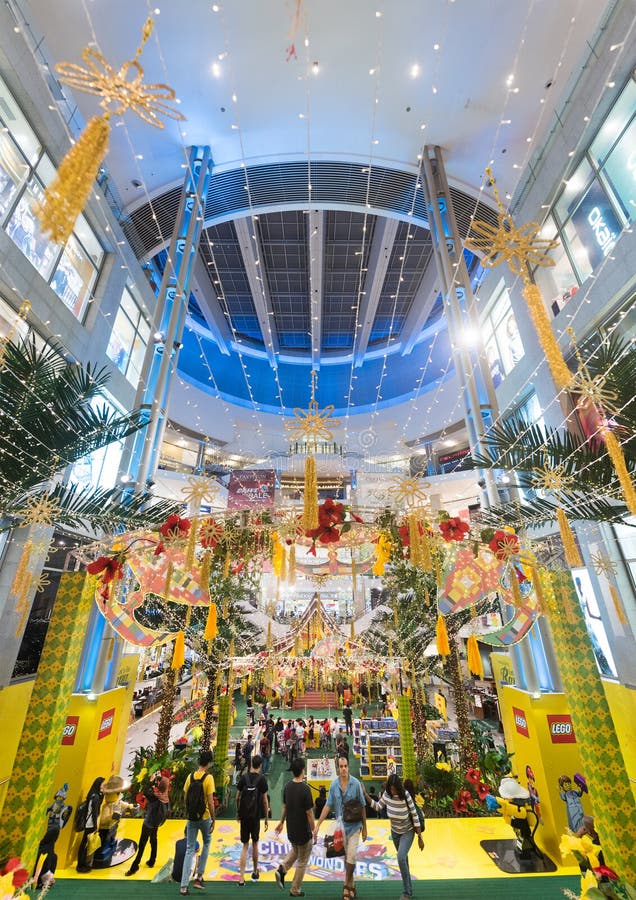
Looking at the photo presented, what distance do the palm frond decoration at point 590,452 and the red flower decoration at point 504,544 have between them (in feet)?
1.28

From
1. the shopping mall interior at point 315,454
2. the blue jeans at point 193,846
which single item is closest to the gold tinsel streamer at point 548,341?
the shopping mall interior at point 315,454

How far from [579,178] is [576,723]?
8.06 metres

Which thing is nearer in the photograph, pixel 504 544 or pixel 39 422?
pixel 39 422

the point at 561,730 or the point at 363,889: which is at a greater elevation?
the point at 561,730

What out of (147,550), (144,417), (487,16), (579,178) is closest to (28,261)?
(144,417)

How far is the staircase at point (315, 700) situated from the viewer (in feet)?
57.5

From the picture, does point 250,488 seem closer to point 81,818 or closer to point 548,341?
point 81,818

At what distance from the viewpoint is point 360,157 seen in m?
11.2

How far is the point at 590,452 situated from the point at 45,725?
623cm

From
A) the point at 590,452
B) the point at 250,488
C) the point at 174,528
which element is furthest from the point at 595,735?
the point at 250,488

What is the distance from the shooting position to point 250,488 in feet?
59.8

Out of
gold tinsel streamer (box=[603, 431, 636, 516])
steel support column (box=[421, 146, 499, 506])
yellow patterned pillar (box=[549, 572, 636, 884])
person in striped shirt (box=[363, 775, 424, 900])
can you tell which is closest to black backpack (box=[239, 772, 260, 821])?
person in striped shirt (box=[363, 775, 424, 900])

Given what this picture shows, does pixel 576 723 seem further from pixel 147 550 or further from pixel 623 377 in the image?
pixel 147 550

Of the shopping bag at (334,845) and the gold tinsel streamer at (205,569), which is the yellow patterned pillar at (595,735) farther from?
the gold tinsel streamer at (205,569)
